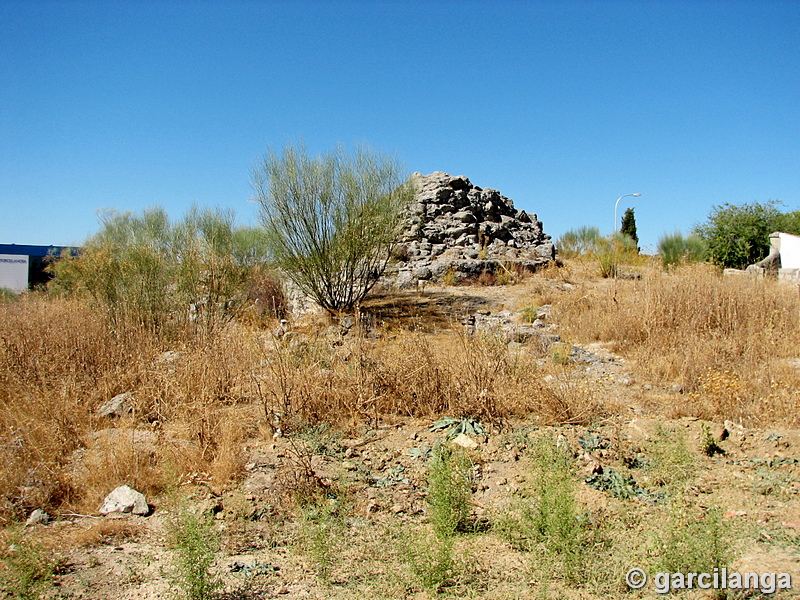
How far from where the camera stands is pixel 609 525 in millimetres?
3129

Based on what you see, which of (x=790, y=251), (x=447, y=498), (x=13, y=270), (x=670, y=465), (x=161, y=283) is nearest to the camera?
(x=447, y=498)

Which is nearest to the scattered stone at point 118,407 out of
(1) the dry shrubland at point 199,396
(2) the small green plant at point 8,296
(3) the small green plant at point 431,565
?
(1) the dry shrubland at point 199,396

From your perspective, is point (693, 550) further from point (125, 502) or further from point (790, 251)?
point (790, 251)

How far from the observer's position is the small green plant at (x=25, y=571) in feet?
7.92

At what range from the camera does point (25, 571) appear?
8.23ft

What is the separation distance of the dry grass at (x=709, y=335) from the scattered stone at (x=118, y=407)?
5054mm

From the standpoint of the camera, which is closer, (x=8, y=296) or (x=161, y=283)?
(x=161, y=283)

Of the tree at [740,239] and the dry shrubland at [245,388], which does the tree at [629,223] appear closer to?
the tree at [740,239]

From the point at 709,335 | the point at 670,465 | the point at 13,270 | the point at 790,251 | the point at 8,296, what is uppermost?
the point at 13,270

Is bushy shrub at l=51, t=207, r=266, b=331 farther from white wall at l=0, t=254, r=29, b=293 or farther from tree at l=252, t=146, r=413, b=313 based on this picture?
white wall at l=0, t=254, r=29, b=293

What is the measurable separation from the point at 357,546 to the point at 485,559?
2.29ft

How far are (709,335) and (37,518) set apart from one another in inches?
294

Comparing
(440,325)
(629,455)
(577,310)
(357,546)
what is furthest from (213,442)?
(577,310)

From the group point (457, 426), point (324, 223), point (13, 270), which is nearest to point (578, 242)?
point (324, 223)
